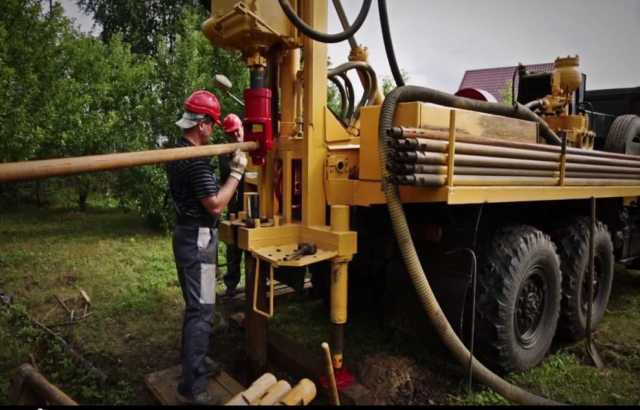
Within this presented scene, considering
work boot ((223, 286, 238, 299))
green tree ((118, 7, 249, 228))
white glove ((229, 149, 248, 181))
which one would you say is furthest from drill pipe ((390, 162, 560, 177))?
green tree ((118, 7, 249, 228))

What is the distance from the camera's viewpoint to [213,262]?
296 cm

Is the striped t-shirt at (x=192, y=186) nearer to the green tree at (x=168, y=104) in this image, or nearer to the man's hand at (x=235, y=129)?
the man's hand at (x=235, y=129)

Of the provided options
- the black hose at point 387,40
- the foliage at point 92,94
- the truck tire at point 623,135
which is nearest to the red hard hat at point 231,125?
the black hose at point 387,40

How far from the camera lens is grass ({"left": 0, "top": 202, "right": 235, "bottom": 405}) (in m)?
3.56

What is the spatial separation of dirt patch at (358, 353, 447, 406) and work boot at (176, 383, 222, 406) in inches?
41.6

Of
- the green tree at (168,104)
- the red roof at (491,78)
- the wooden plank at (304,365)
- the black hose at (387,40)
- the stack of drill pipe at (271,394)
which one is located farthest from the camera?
the red roof at (491,78)

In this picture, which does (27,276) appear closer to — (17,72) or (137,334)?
(137,334)

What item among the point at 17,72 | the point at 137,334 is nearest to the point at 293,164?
the point at 137,334

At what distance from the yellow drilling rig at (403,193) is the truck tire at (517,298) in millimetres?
10

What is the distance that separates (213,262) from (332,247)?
2.57ft

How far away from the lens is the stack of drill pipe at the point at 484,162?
255 cm

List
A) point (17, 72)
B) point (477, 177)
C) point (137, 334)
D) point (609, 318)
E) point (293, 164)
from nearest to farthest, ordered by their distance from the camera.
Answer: point (477, 177), point (293, 164), point (137, 334), point (609, 318), point (17, 72)

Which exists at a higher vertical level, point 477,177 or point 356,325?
point 477,177

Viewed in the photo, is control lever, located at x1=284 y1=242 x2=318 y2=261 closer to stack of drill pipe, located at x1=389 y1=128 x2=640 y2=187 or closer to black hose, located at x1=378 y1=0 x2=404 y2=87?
stack of drill pipe, located at x1=389 y1=128 x2=640 y2=187
